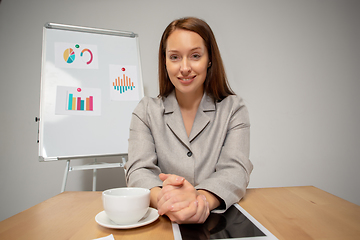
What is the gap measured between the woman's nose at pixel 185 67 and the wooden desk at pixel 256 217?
1.64 ft

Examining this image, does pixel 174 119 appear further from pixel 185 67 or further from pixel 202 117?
pixel 185 67

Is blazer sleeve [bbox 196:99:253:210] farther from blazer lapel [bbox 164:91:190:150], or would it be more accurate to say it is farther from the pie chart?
the pie chart

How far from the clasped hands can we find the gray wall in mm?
1696

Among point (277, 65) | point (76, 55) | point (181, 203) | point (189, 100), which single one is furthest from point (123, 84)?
point (277, 65)

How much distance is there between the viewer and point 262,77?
7.52ft

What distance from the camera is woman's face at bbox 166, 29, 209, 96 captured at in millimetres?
919

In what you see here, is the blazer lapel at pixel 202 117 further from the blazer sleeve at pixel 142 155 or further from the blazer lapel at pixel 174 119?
the blazer sleeve at pixel 142 155

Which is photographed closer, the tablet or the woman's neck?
the tablet

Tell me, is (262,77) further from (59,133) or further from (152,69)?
(59,133)

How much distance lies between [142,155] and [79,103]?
955 mm

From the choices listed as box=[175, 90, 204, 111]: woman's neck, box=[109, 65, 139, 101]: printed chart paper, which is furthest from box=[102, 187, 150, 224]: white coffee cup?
box=[109, 65, 139, 101]: printed chart paper

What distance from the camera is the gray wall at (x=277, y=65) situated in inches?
85.8

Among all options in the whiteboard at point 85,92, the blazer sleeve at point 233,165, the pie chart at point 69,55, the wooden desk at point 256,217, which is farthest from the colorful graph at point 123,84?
the wooden desk at point 256,217

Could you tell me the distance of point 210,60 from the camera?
1.06 m
